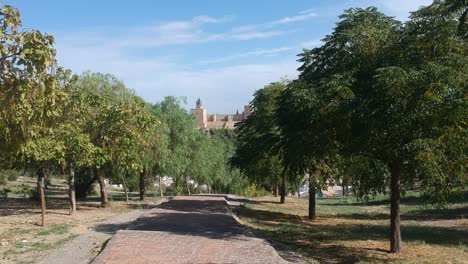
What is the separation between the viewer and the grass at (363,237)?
46.7ft

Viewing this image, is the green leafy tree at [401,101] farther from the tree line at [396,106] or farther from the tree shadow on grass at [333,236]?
the tree shadow on grass at [333,236]

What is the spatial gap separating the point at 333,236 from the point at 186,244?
21.5 ft

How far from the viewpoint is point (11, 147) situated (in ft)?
30.1

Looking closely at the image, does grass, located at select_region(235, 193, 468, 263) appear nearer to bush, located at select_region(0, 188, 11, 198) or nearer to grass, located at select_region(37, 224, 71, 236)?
grass, located at select_region(37, 224, 71, 236)

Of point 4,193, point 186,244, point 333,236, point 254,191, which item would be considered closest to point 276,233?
point 333,236

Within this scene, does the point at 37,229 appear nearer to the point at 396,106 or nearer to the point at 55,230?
the point at 55,230

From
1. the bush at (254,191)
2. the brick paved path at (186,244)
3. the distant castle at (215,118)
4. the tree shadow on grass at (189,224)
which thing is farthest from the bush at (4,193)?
the distant castle at (215,118)

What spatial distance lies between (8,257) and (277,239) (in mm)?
8415

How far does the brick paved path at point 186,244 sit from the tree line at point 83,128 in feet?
11.9

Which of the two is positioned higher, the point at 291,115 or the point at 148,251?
the point at 291,115

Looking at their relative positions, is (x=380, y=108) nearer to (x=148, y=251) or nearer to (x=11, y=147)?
(x=148, y=251)

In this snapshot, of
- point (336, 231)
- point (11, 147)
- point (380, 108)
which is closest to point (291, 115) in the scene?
point (336, 231)

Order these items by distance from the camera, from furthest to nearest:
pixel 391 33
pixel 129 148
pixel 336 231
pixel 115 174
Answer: pixel 115 174
pixel 129 148
pixel 336 231
pixel 391 33

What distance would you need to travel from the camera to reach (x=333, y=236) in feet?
61.1
